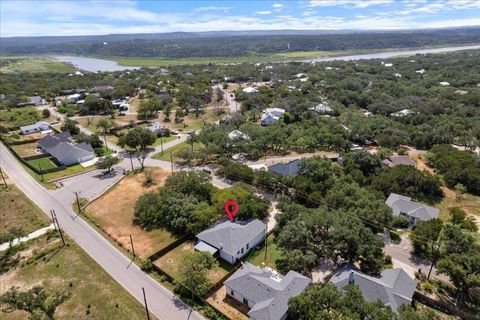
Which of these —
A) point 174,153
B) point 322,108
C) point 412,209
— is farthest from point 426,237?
point 322,108

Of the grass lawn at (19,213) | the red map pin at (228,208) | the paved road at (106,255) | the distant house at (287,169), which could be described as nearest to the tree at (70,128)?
the paved road at (106,255)

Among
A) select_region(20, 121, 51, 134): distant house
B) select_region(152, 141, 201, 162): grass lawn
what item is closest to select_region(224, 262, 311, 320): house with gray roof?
select_region(152, 141, 201, 162): grass lawn

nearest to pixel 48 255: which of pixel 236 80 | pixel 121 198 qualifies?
pixel 121 198

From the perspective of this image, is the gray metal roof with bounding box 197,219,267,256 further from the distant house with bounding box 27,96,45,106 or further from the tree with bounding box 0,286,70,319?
the distant house with bounding box 27,96,45,106

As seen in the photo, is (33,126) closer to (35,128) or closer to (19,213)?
(35,128)

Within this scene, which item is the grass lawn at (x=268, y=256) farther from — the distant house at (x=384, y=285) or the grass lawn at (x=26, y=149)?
the grass lawn at (x=26, y=149)
